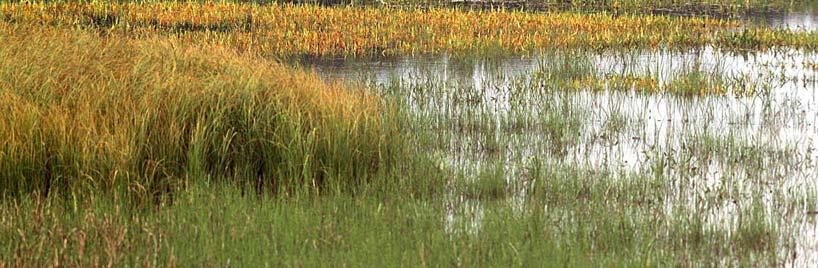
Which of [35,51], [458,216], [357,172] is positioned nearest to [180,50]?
[35,51]

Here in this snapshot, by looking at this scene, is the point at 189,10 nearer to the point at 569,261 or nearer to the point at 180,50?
the point at 180,50

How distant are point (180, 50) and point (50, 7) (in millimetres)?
11594

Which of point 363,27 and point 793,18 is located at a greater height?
point 363,27

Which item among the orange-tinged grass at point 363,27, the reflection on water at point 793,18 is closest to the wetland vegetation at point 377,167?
the orange-tinged grass at point 363,27

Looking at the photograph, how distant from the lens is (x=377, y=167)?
25.2 ft

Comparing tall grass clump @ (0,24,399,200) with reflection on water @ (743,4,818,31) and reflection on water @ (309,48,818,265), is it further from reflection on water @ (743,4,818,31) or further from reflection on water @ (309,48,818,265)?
reflection on water @ (743,4,818,31)

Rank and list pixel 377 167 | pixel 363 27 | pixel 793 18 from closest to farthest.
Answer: pixel 377 167, pixel 363 27, pixel 793 18

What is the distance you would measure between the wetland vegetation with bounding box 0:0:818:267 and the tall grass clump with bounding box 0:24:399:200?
0.8 inches

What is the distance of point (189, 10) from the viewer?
67.6 feet

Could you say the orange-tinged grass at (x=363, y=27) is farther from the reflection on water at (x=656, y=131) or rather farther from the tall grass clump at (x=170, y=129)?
the tall grass clump at (x=170, y=129)

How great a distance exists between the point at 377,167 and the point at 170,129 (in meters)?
1.37

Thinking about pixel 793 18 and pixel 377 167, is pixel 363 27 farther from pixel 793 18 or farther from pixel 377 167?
pixel 377 167

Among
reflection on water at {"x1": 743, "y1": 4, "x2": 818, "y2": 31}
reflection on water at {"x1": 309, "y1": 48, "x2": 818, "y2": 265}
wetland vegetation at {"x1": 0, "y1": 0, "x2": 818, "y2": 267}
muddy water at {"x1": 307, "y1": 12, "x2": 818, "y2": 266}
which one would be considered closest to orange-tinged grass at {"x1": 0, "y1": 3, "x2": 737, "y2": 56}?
reflection on water at {"x1": 743, "y1": 4, "x2": 818, "y2": 31}

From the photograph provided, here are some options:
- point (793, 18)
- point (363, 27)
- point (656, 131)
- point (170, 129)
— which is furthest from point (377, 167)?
point (793, 18)
